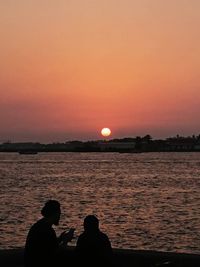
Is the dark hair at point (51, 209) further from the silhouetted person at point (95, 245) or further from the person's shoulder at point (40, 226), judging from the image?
the silhouetted person at point (95, 245)

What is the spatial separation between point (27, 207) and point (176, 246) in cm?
1694

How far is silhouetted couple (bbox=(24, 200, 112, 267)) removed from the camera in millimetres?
6879

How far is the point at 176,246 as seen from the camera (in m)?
19.5

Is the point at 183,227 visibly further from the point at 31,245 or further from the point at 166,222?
the point at 31,245

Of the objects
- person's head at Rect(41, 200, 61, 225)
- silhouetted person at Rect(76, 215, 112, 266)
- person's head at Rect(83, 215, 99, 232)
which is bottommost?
silhouetted person at Rect(76, 215, 112, 266)

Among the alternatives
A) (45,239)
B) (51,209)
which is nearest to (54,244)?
(45,239)

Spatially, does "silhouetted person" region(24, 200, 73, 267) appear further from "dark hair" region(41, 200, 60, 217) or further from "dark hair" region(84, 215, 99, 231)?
"dark hair" region(84, 215, 99, 231)

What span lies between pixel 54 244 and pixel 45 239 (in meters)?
0.12

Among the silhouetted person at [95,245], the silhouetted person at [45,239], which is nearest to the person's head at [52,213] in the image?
the silhouetted person at [45,239]

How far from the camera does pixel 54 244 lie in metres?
6.89

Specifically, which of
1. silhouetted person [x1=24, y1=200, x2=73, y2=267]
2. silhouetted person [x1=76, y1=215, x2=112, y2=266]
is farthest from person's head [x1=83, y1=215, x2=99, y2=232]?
silhouetted person [x1=24, y1=200, x2=73, y2=267]

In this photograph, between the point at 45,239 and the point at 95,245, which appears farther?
the point at 95,245

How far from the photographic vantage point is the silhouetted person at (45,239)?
6.87 metres

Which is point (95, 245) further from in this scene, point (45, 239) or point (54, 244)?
point (45, 239)
